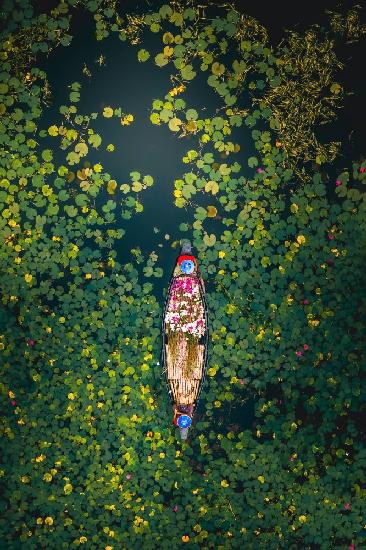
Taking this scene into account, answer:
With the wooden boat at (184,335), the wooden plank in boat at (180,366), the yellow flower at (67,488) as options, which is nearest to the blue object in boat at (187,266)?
the wooden boat at (184,335)

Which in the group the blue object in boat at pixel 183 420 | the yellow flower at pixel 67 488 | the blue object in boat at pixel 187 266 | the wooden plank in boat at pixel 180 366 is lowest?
the yellow flower at pixel 67 488

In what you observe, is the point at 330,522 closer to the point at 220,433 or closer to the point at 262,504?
A: the point at 262,504

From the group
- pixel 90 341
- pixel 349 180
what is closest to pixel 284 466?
pixel 90 341

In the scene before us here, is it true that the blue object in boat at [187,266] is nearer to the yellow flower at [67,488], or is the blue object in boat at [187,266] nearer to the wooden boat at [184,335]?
the wooden boat at [184,335]

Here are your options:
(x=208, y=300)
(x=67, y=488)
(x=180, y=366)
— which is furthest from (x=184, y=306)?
(x=67, y=488)

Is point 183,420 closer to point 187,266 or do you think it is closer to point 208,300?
point 208,300

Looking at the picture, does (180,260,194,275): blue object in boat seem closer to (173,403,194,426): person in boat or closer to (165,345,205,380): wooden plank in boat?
(165,345,205,380): wooden plank in boat
